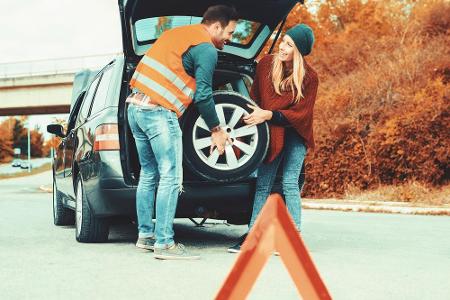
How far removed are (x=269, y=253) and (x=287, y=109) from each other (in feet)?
12.4

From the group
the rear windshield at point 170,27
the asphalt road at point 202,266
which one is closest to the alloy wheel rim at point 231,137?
the asphalt road at point 202,266

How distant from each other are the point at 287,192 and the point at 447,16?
57.1ft

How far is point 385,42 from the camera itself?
2111cm

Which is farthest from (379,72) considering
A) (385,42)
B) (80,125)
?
(80,125)

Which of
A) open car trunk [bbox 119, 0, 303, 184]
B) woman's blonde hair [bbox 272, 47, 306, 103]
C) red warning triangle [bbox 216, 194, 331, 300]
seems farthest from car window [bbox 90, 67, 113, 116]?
red warning triangle [bbox 216, 194, 331, 300]

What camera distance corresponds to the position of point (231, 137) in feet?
18.8

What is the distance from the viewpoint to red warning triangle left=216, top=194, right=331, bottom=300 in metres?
2.07

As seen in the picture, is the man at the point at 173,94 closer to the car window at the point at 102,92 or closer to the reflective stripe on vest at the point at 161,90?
the reflective stripe on vest at the point at 161,90

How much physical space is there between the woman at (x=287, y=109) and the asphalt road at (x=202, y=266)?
0.65 meters

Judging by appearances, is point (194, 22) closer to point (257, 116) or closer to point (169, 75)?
point (169, 75)

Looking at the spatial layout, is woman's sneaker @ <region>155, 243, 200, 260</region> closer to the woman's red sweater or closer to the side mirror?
the woman's red sweater

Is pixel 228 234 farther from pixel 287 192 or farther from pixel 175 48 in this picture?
pixel 175 48

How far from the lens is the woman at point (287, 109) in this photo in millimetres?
5816

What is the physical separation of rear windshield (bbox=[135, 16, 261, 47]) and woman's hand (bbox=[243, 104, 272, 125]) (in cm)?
108
